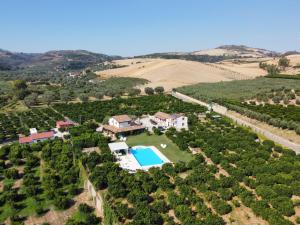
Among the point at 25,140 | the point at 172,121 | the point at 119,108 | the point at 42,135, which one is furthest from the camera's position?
the point at 119,108

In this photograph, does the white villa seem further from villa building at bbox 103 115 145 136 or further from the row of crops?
the row of crops

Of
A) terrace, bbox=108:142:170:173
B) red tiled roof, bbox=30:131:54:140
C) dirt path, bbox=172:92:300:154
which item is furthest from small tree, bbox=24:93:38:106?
dirt path, bbox=172:92:300:154

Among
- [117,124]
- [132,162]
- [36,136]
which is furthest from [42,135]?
[132,162]

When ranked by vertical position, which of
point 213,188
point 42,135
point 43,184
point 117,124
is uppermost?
point 117,124

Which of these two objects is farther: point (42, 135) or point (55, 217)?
point (42, 135)

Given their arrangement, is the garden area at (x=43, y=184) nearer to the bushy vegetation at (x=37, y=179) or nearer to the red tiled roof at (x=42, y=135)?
the bushy vegetation at (x=37, y=179)

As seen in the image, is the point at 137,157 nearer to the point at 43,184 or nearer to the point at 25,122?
the point at 43,184

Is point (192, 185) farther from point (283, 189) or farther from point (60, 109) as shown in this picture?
point (60, 109)
